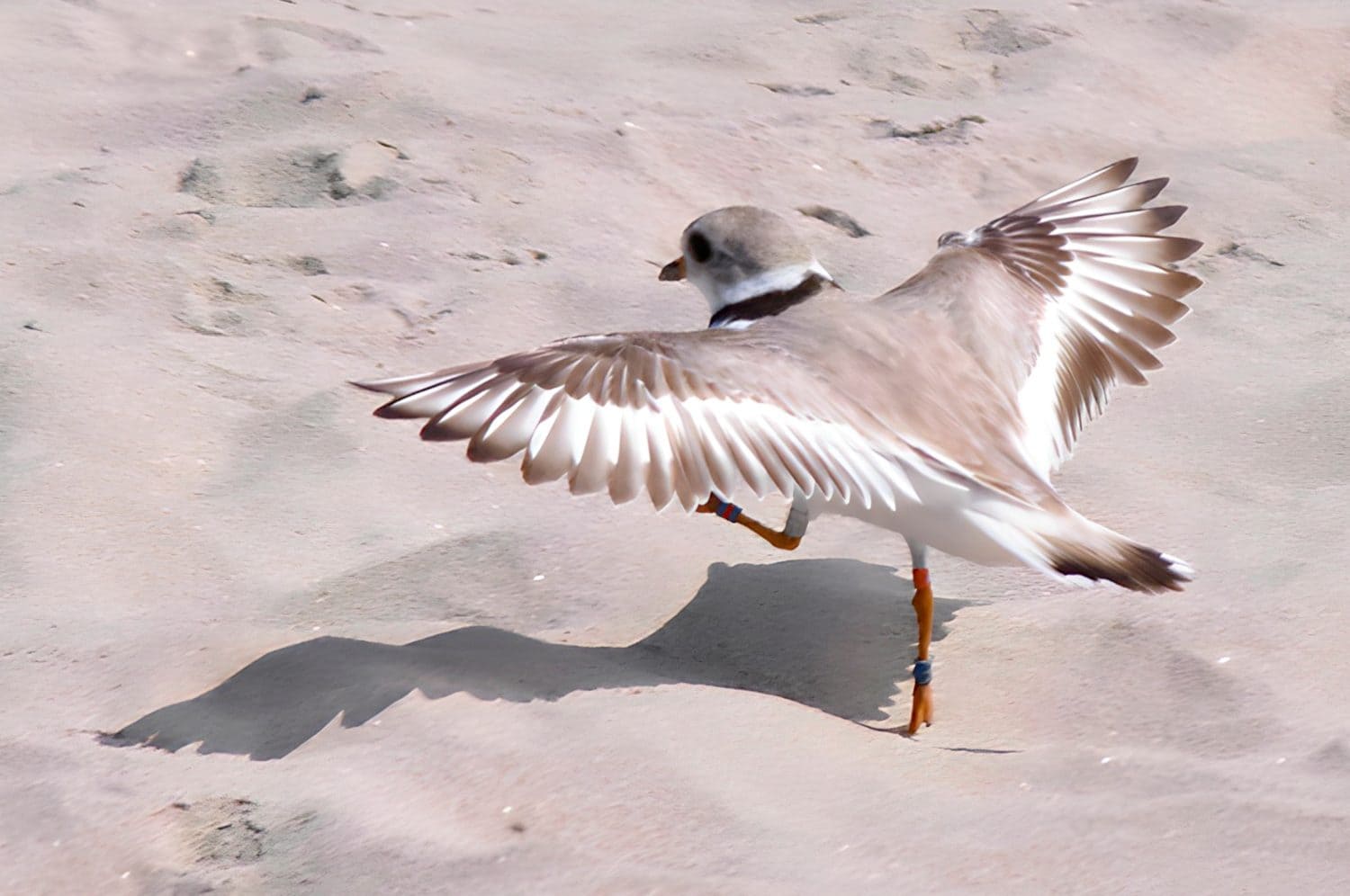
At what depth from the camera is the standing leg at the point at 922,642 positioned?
3.23m

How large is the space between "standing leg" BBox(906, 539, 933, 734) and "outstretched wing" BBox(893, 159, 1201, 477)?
0.38 meters

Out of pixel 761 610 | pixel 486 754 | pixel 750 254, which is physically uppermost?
pixel 750 254

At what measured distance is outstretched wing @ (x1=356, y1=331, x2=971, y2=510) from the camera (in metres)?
2.99

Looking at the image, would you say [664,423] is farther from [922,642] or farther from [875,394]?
[922,642]

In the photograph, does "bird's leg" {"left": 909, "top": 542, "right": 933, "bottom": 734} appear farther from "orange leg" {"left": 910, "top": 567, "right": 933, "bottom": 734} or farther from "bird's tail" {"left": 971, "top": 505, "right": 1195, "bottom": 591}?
"bird's tail" {"left": 971, "top": 505, "right": 1195, "bottom": 591}

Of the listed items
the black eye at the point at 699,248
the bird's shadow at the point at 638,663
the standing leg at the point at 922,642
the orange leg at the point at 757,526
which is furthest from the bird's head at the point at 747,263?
the standing leg at the point at 922,642

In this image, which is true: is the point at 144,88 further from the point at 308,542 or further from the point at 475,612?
the point at 475,612

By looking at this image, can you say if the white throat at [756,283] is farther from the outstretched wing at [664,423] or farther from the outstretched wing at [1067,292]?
the outstretched wing at [664,423]

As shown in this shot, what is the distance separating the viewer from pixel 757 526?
12.7 ft

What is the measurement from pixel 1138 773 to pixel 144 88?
4.55m

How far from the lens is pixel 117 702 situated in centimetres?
301

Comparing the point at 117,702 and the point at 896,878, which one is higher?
the point at 896,878

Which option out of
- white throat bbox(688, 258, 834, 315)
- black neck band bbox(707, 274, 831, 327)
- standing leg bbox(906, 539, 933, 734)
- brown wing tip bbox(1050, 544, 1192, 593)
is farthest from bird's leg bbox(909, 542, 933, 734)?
white throat bbox(688, 258, 834, 315)

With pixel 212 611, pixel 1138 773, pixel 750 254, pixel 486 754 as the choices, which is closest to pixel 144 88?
pixel 750 254
